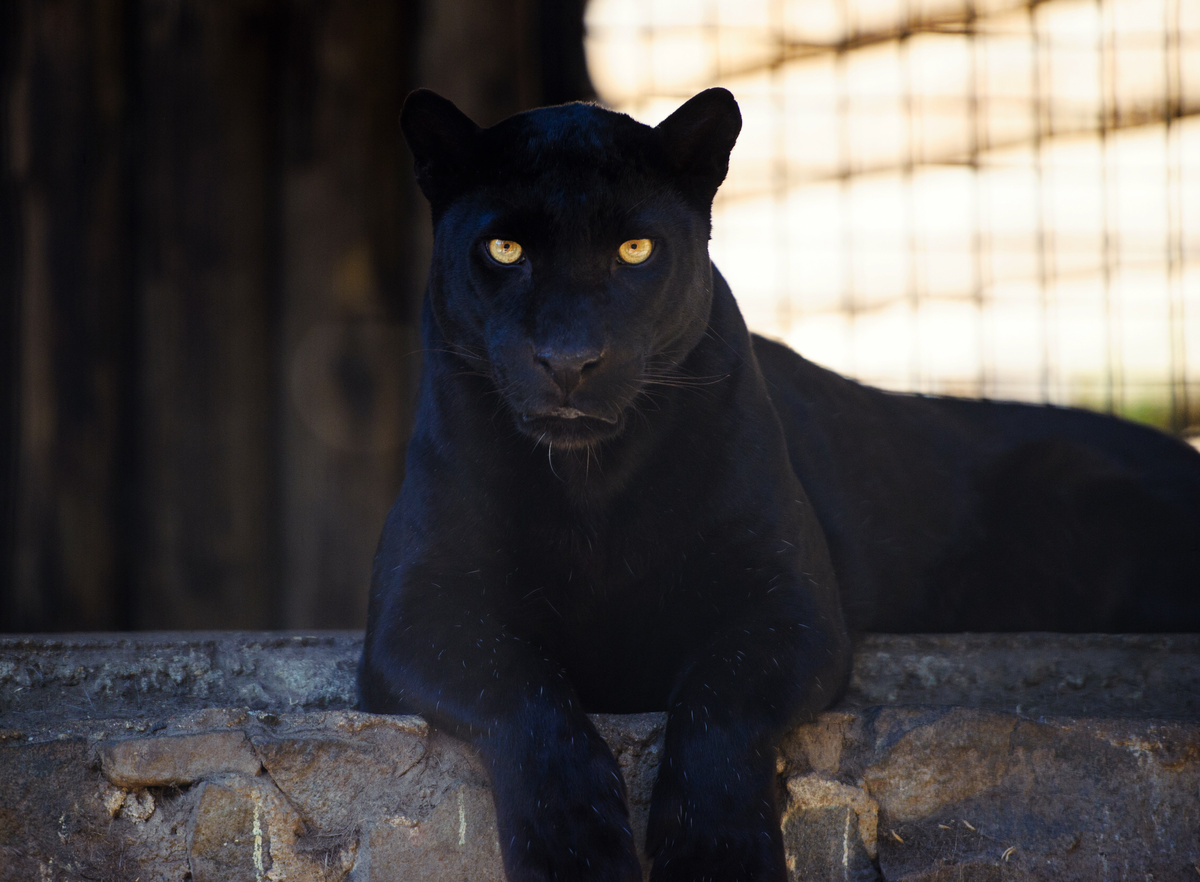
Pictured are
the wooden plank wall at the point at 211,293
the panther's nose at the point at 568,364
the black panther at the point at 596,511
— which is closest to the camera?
the black panther at the point at 596,511

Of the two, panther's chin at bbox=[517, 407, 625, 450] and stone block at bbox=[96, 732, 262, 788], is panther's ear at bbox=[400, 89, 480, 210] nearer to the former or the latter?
panther's chin at bbox=[517, 407, 625, 450]

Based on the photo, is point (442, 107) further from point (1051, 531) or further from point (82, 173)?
point (82, 173)

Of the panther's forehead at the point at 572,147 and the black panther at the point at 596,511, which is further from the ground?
the panther's forehead at the point at 572,147

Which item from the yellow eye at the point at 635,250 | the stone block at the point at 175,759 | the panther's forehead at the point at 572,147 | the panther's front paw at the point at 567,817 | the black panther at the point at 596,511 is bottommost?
the panther's front paw at the point at 567,817

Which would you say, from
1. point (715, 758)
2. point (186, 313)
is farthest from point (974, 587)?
point (186, 313)

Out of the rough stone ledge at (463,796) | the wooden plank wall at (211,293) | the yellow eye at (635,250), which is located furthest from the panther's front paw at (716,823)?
the wooden plank wall at (211,293)

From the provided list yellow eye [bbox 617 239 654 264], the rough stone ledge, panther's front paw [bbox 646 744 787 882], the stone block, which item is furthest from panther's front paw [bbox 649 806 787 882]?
yellow eye [bbox 617 239 654 264]

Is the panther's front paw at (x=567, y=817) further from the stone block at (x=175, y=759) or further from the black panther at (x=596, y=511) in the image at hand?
the stone block at (x=175, y=759)

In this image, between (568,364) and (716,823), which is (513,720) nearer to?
(716,823)

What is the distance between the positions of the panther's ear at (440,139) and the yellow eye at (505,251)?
18 cm

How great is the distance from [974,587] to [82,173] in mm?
2571

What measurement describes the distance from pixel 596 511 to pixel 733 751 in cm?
49

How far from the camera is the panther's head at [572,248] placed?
61.9 inches

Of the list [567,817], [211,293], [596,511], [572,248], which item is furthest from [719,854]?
[211,293]
